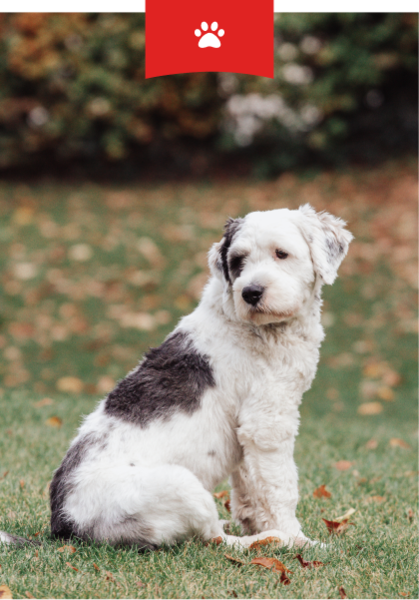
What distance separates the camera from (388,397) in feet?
26.3

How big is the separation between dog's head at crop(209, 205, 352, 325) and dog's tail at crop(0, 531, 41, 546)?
5.04ft

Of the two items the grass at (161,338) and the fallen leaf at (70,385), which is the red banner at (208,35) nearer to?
Answer: the grass at (161,338)

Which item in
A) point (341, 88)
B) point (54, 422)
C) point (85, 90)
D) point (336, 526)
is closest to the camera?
point (336, 526)

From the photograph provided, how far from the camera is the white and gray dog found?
128 inches

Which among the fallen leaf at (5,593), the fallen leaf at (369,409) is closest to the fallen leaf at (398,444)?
the fallen leaf at (369,409)

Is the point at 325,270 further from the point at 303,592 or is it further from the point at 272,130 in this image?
the point at 272,130

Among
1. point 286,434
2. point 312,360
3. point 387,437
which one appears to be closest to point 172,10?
point 312,360

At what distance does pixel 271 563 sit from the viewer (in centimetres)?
320

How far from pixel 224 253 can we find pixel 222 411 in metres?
0.85

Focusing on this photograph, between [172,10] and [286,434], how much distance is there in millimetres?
2539

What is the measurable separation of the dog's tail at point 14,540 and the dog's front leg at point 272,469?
1125 millimetres

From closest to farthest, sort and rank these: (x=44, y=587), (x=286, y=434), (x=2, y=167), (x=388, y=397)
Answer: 1. (x=44, y=587)
2. (x=286, y=434)
3. (x=388, y=397)
4. (x=2, y=167)

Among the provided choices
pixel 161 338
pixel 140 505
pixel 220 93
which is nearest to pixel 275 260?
pixel 140 505

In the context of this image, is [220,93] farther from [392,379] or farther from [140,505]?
[140,505]
